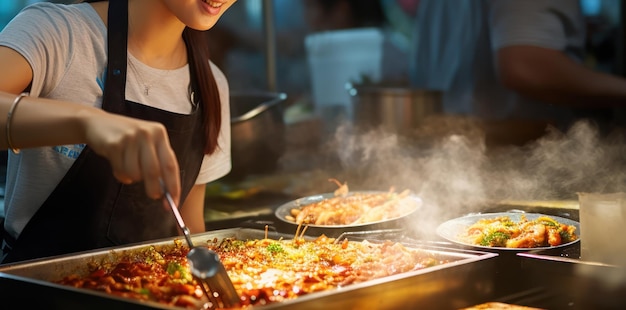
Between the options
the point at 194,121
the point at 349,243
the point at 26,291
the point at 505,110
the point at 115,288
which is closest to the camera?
the point at 26,291

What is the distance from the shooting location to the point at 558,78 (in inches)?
169

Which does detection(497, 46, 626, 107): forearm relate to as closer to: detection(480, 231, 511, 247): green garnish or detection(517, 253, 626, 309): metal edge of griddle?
detection(480, 231, 511, 247): green garnish

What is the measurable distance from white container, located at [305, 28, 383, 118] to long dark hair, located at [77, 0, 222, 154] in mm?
3901

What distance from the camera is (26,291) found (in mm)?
1775

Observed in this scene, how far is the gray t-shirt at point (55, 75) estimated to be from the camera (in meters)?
2.29

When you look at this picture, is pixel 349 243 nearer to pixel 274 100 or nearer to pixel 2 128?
pixel 2 128

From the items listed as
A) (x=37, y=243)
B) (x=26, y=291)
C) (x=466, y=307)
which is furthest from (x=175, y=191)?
(x=37, y=243)

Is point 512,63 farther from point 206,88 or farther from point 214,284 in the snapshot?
point 214,284

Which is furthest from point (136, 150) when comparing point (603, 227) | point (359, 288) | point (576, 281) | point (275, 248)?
point (603, 227)

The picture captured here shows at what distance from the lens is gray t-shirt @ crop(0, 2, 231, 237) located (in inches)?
90.0

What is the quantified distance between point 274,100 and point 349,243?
1427 mm

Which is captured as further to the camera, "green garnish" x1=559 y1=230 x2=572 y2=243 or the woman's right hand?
"green garnish" x1=559 y1=230 x2=572 y2=243

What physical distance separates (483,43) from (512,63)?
0.64 metres

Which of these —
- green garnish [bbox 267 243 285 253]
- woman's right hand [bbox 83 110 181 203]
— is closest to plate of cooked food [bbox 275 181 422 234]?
green garnish [bbox 267 243 285 253]
